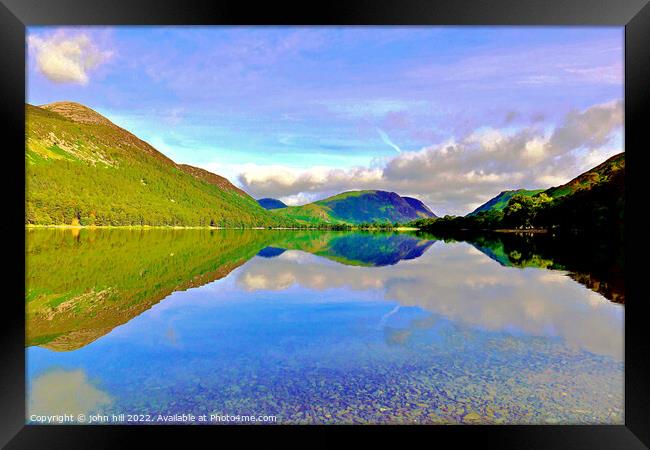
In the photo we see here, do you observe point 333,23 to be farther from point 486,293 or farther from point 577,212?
point 577,212

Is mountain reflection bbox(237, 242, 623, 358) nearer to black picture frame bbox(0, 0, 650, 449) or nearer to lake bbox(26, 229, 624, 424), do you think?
lake bbox(26, 229, 624, 424)

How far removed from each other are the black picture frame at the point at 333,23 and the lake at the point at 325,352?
3.11 ft

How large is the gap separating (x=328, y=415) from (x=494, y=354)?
624 centimetres

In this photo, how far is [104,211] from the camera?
527 feet

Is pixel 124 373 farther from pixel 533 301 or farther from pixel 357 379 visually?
pixel 533 301

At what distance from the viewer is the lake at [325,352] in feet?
27.1

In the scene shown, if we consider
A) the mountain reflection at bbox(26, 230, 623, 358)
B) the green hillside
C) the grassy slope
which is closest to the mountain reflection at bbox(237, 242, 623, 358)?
the mountain reflection at bbox(26, 230, 623, 358)

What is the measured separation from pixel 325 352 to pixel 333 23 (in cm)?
900

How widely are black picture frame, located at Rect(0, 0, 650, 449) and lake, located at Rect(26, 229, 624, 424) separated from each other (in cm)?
95

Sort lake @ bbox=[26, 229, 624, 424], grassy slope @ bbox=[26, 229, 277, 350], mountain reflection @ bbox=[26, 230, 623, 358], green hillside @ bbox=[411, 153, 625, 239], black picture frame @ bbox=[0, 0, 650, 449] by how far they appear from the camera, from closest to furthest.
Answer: black picture frame @ bbox=[0, 0, 650, 449] → lake @ bbox=[26, 229, 624, 424] → grassy slope @ bbox=[26, 229, 277, 350] → mountain reflection @ bbox=[26, 230, 623, 358] → green hillside @ bbox=[411, 153, 625, 239]

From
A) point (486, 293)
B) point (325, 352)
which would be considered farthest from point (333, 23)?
point (486, 293)

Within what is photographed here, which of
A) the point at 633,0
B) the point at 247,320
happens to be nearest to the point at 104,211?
the point at 247,320

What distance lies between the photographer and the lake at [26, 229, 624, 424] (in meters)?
8.27

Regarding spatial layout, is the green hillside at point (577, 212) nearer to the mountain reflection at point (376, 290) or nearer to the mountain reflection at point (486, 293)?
the mountain reflection at point (376, 290)
